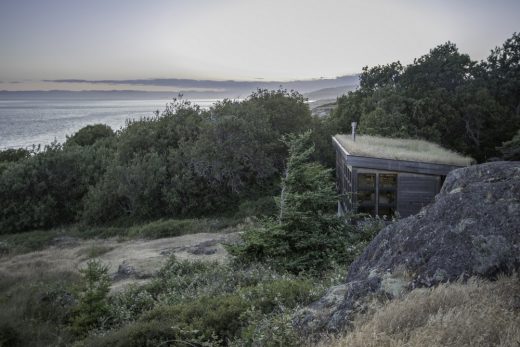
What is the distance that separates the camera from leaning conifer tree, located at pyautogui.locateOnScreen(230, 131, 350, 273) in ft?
39.9

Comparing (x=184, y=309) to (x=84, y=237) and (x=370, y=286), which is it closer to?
(x=370, y=286)

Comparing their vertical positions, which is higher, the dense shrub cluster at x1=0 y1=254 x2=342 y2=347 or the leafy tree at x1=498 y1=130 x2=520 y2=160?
the leafy tree at x1=498 y1=130 x2=520 y2=160

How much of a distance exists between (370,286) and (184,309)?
4052mm

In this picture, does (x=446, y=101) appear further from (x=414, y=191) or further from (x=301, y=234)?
(x=301, y=234)

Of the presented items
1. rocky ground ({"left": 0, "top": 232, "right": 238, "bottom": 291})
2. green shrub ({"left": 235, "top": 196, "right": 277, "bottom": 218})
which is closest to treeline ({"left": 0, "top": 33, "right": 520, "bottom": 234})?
green shrub ({"left": 235, "top": 196, "right": 277, "bottom": 218})

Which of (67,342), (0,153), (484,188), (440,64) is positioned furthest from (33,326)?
(0,153)

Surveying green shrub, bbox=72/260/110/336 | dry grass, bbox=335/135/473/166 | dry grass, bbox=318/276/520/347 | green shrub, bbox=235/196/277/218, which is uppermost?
dry grass, bbox=335/135/473/166

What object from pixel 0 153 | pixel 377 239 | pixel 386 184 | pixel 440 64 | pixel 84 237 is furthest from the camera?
pixel 0 153

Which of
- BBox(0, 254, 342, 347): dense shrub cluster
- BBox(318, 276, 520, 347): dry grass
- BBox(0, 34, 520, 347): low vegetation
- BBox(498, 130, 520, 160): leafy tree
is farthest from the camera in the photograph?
BBox(498, 130, 520, 160): leafy tree

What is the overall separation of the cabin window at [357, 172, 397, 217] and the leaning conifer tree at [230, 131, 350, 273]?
17.3ft

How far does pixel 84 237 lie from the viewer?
2873cm

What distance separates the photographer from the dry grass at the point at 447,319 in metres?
4.10

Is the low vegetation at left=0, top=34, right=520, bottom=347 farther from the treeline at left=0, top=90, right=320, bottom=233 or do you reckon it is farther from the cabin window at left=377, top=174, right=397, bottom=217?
the cabin window at left=377, top=174, right=397, bottom=217

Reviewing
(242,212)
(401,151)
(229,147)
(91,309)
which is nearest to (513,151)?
(401,151)
